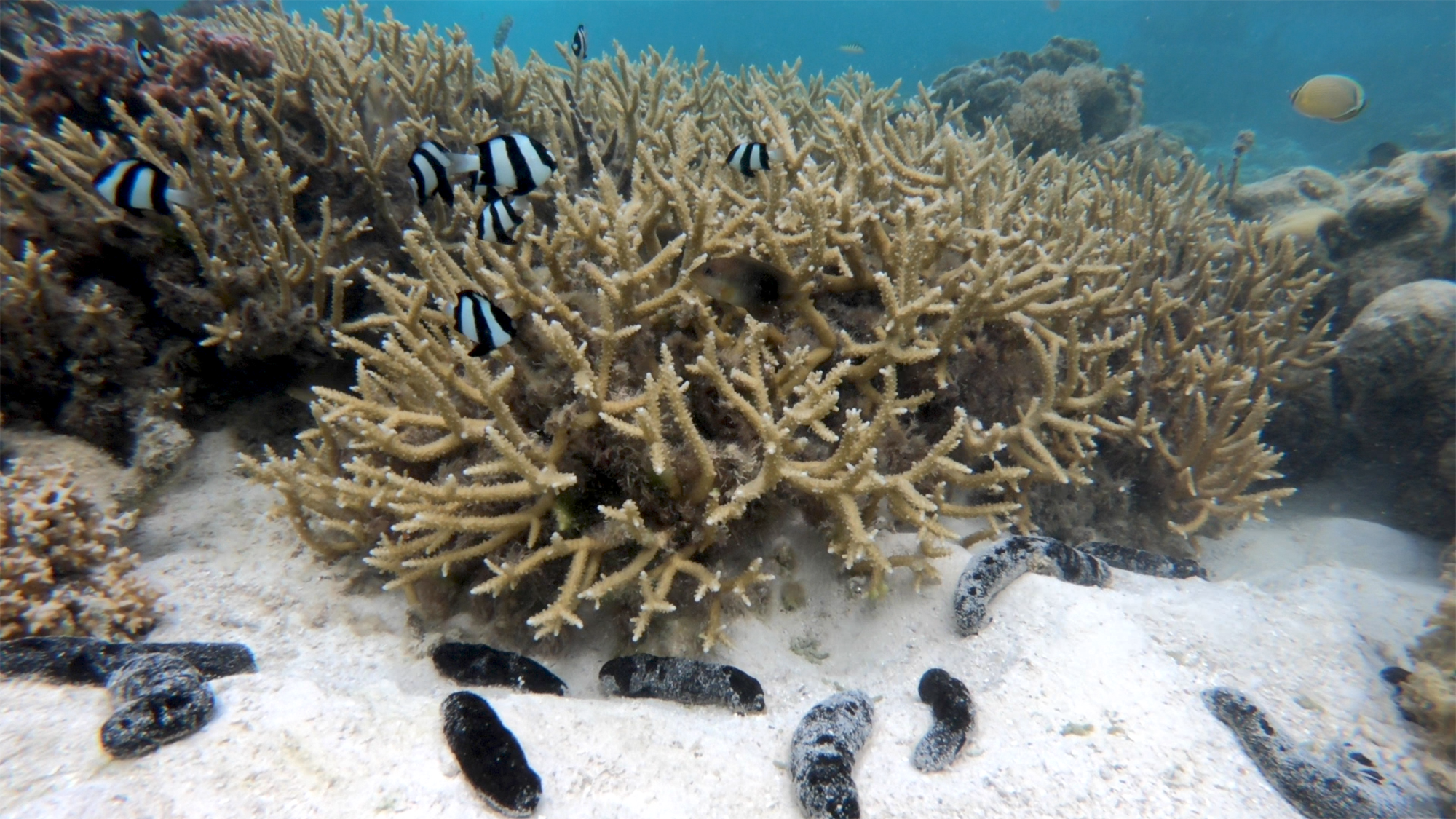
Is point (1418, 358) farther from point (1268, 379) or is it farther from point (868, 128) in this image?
point (868, 128)

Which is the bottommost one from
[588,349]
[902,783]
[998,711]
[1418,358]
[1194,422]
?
[902,783]

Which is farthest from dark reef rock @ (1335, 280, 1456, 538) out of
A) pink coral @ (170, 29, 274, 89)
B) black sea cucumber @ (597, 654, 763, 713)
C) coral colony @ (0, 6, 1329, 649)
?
pink coral @ (170, 29, 274, 89)

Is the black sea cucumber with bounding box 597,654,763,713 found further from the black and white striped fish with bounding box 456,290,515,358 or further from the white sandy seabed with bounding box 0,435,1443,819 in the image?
the black and white striped fish with bounding box 456,290,515,358

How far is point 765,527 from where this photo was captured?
3156 mm

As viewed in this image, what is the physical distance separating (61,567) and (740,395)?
347 cm

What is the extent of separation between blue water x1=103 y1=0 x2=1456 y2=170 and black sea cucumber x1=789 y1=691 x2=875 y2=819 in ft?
36.9

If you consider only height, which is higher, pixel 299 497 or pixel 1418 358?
pixel 1418 358

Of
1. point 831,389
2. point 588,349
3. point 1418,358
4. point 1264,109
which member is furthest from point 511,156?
point 1264,109

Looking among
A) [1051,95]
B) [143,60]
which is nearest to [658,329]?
[143,60]

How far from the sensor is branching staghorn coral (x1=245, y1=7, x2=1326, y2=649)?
271cm

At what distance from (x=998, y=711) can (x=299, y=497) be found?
3596mm

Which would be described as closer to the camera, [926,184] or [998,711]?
[998,711]

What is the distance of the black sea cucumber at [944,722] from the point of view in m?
2.28

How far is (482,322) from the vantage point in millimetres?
2381
